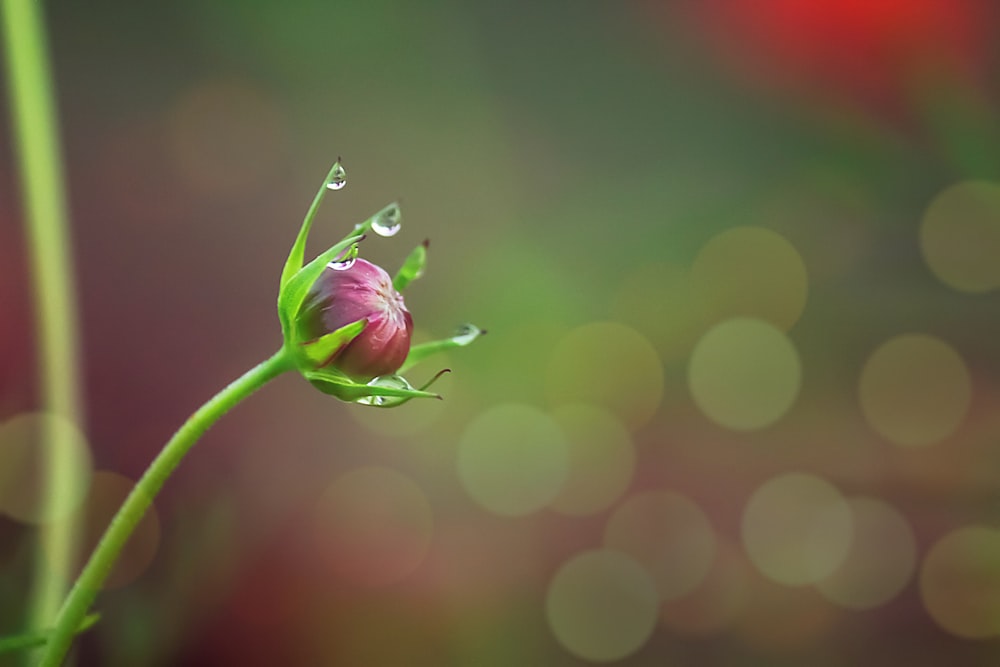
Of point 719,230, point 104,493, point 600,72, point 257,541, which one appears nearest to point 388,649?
point 257,541

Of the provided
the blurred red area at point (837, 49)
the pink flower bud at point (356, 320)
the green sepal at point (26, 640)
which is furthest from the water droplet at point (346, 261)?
the blurred red area at point (837, 49)

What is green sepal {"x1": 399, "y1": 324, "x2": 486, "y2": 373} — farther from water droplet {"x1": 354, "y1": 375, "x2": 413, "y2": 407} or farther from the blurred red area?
the blurred red area

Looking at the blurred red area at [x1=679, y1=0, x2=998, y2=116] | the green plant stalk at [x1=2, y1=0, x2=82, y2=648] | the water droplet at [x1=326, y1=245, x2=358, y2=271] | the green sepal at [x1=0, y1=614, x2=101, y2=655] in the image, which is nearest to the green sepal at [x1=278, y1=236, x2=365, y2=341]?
the water droplet at [x1=326, y1=245, x2=358, y2=271]

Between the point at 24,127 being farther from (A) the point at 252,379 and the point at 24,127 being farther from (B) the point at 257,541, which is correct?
(A) the point at 252,379

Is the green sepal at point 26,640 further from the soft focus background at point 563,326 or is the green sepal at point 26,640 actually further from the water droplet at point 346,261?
the soft focus background at point 563,326

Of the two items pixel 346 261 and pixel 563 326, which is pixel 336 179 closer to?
pixel 346 261
